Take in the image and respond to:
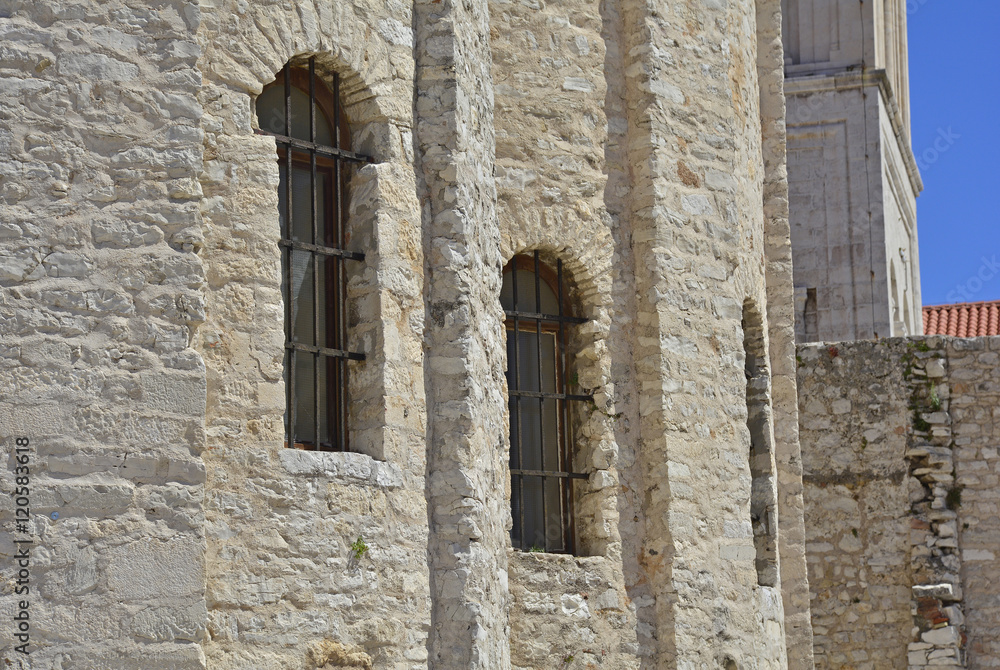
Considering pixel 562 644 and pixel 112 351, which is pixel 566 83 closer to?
pixel 562 644

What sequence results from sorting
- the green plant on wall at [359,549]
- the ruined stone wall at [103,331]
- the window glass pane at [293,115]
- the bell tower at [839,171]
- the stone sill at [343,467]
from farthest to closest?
1. the bell tower at [839,171]
2. the window glass pane at [293,115]
3. the green plant on wall at [359,549]
4. the stone sill at [343,467]
5. the ruined stone wall at [103,331]

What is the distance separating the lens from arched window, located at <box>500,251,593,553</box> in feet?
31.1

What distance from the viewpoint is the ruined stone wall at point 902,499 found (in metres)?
13.7

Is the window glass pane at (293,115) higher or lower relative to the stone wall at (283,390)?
higher

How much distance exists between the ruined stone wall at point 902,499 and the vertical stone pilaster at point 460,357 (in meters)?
6.35

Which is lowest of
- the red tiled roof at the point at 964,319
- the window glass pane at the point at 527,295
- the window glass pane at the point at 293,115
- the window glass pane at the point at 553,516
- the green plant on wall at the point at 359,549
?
the green plant on wall at the point at 359,549

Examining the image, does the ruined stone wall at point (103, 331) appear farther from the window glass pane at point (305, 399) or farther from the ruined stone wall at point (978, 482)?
the ruined stone wall at point (978, 482)

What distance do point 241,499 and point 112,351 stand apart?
0.96m

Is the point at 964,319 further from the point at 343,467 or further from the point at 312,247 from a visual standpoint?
the point at 343,467

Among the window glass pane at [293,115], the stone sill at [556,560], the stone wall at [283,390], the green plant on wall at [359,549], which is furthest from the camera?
the stone sill at [556,560]

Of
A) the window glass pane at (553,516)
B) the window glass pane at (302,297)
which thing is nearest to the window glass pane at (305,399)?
the window glass pane at (302,297)

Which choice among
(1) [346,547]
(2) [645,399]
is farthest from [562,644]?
(1) [346,547]

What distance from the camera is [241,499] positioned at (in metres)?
6.86

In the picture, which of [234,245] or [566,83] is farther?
[566,83]
